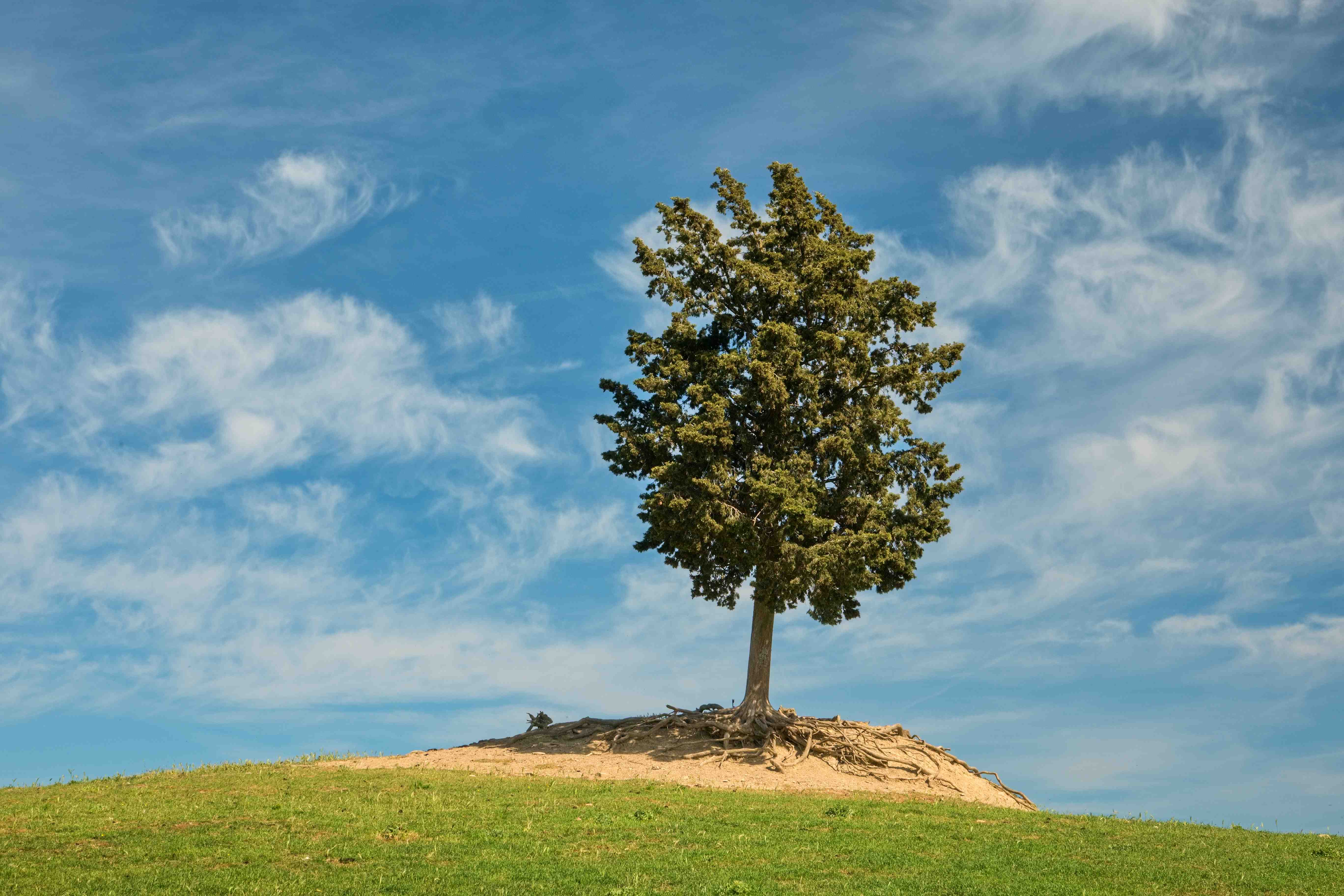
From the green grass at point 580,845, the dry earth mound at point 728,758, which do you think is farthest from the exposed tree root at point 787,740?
the green grass at point 580,845

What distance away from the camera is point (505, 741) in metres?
35.0

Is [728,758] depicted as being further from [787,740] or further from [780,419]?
[780,419]

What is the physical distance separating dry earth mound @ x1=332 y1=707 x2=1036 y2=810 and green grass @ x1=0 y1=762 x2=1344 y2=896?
109 inches

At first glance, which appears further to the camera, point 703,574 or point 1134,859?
point 703,574

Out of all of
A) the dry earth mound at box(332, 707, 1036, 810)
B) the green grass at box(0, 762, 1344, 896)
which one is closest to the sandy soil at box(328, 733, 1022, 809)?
the dry earth mound at box(332, 707, 1036, 810)

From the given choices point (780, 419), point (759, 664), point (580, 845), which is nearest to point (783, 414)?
point (780, 419)

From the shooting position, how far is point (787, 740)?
3353 centimetres

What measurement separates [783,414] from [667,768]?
1059cm

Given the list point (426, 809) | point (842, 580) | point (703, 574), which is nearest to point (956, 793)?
point (842, 580)

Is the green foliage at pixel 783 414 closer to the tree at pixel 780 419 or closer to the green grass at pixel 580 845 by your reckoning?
the tree at pixel 780 419

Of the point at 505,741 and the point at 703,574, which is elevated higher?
the point at 703,574

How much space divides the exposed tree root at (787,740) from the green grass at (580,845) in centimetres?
493

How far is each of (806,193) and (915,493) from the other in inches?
395

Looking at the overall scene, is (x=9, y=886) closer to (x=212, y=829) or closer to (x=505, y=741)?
(x=212, y=829)
